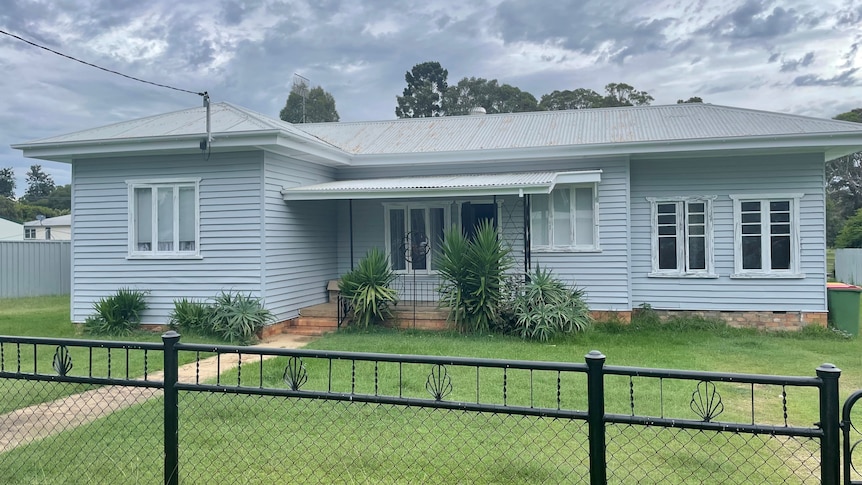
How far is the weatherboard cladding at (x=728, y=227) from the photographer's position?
1051 centimetres

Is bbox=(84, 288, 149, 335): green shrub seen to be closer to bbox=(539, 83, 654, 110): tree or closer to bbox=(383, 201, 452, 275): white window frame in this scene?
bbox=(383, 201, 452, 275): white window frame

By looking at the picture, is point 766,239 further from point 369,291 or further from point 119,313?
point 119,313

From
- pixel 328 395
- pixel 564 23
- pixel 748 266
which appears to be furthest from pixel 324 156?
pixel 564 23

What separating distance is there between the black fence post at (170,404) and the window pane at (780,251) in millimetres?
10812

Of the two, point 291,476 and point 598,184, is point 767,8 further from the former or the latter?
point 291,476

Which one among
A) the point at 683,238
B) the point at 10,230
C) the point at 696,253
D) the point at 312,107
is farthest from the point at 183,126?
the point at 10,230

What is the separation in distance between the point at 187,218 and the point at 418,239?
176 inches

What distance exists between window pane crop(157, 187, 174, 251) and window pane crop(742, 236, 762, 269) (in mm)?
10378

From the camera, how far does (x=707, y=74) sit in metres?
20.4

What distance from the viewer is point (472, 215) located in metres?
12.1

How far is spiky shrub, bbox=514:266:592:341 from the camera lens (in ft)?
30.9

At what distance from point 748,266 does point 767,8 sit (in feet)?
25.5

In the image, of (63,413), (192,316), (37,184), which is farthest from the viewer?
(37,184)

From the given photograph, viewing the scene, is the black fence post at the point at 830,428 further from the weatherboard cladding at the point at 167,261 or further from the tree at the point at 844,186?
the tree at the point at 844,186
